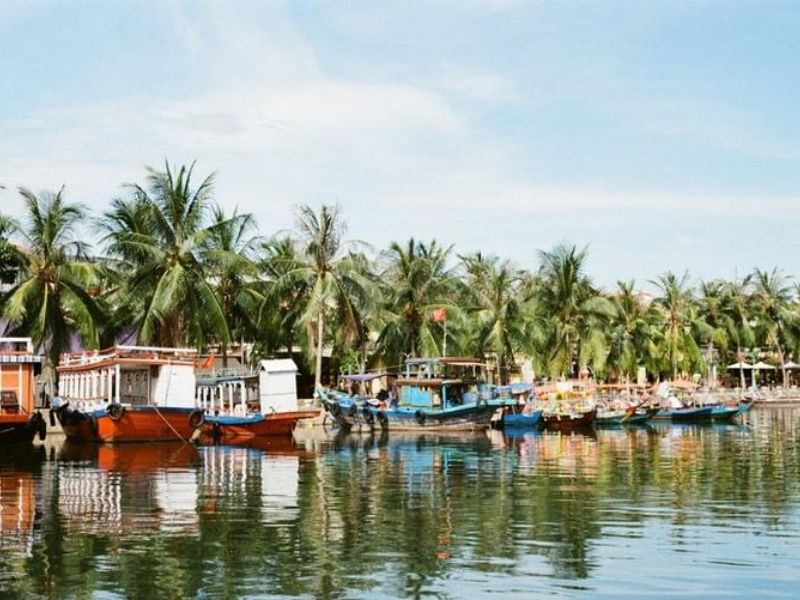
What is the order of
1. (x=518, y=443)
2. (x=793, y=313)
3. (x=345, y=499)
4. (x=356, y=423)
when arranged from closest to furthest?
1. (x=345, y=499)
2. (x=518, y=443)
3. (x=356, y=423)
4. (x=793, y=313)

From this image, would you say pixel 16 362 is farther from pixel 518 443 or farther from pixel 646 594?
pixel 646 594

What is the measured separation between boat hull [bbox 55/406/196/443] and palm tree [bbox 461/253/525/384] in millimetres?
20976

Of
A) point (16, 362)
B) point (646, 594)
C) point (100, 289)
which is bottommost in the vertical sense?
point (646, 594)

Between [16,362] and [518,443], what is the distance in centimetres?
1742

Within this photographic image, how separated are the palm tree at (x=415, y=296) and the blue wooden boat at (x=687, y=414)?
14314 millimetres

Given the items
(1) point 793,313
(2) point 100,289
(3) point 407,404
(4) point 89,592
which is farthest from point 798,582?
(1) point 793,313

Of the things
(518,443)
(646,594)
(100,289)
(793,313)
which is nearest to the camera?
(646,594)

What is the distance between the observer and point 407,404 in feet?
154

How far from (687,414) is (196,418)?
30.5 meters

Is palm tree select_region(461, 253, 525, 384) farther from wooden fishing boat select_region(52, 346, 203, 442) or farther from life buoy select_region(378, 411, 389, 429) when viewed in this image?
wooden fishing boat select_region(52, 346, 203, 442)

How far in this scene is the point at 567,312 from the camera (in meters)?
57.0

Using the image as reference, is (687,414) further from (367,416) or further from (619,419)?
(367,416)

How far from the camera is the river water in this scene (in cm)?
1288

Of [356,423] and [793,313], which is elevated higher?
[793,313]
